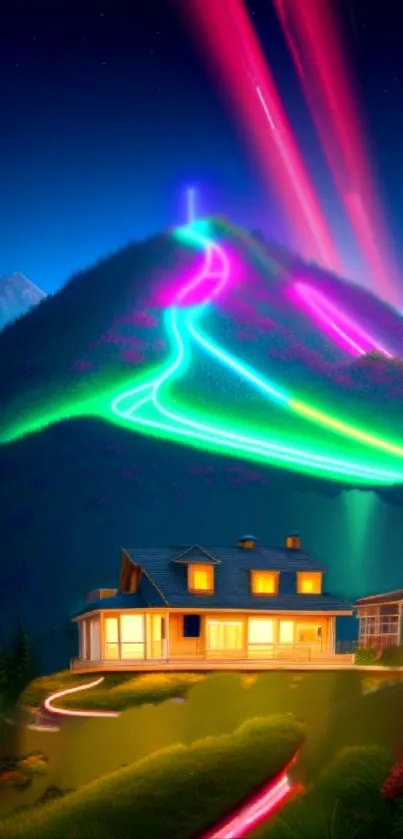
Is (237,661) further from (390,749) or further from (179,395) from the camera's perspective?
(179,395)

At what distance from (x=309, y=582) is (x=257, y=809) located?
1643mm

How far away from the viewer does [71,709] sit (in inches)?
287

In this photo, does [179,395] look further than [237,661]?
Yes

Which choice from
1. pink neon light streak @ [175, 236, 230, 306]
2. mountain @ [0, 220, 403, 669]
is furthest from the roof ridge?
pink neon light streak @ [175, 236, 230, 306]

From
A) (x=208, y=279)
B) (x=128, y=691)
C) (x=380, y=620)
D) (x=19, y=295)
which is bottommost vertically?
(x=128, y=691)

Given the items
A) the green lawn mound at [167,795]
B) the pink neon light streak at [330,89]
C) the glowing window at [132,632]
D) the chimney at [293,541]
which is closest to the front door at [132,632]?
the glowing window at [132,632]

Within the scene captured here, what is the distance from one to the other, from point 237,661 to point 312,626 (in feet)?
2.15

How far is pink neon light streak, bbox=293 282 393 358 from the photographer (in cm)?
934

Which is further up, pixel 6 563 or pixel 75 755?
pixel 6 563

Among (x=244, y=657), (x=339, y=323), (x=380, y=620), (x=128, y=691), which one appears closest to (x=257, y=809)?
(x=244, y=657)

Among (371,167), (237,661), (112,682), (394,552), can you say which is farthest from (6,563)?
(371,167)

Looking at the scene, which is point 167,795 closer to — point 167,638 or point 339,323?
point 167,638

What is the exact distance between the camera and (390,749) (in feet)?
24.0

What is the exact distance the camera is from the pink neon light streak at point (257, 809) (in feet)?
22.7
